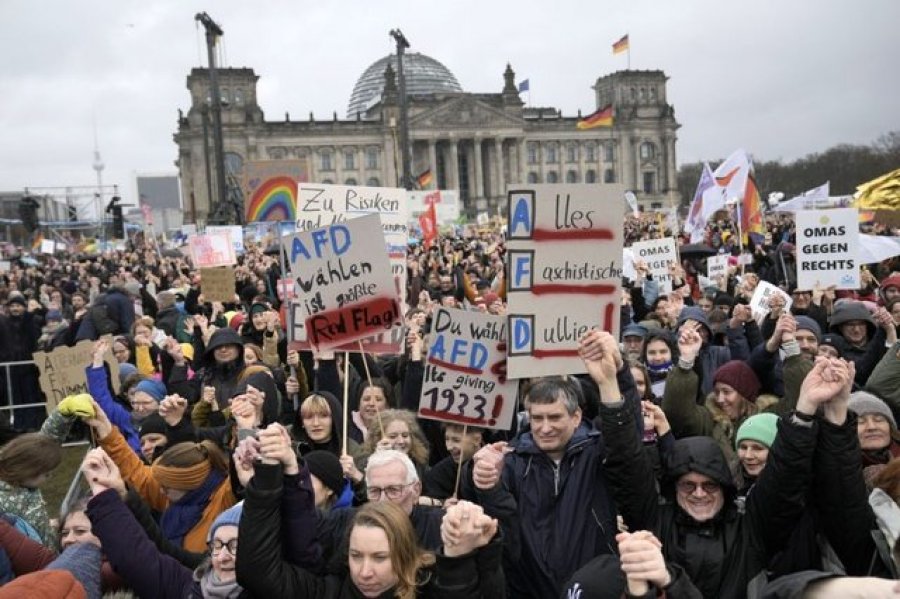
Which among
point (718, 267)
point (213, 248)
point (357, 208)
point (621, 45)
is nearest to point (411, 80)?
point (621, 45)

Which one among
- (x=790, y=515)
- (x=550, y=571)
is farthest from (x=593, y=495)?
(x=790, y=515)

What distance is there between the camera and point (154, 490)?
12.4ft

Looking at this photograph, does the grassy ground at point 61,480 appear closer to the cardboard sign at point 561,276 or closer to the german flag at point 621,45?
the cardboard sign at point 561,276

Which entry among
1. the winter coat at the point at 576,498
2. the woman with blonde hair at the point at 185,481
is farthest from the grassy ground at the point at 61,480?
the winter coat at the point at 576,498

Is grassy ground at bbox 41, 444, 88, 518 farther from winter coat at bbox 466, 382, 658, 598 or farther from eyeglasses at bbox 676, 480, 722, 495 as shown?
eyeglasses at bbox 676, 480, 722, 495

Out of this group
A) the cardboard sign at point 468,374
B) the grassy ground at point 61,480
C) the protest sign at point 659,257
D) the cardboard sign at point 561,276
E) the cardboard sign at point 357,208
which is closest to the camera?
the cardboard sign at point 561,276

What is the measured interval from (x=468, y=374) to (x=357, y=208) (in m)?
3.16

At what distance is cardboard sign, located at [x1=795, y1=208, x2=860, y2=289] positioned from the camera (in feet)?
23.8

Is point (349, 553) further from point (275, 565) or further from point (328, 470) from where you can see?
point (328, 470)

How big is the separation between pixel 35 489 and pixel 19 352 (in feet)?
25.2

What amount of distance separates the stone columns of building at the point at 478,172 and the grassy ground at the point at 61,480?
267 feet

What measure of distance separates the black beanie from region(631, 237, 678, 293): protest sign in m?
7.05

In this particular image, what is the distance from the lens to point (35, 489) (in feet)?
11.5

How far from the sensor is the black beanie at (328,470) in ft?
11.1
